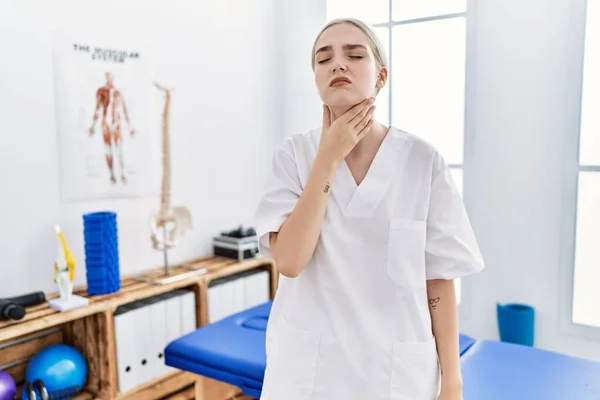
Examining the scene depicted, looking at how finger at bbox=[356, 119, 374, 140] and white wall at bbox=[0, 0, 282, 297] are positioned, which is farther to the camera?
white wall at bbox=[0, 0, 282, 297]

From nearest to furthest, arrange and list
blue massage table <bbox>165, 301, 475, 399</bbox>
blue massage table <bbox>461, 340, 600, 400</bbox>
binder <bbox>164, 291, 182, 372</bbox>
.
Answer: blue massage table <bbox>461, 340, 600, 400</bbox> → blue massage table <bbox>165, 301, 475, 399</bbox> → binder <bbox>164, 291, 182, 372</bbox>

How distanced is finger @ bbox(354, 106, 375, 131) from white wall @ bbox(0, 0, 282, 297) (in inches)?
62.4

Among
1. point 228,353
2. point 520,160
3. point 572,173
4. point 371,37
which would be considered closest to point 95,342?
point 228,353

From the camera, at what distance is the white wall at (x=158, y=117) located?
6.75ft

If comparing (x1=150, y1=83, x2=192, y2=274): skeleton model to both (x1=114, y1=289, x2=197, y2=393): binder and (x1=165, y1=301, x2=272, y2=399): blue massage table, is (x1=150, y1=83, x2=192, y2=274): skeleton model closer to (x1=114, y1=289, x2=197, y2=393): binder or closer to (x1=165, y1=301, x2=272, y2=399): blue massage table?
(x1=114, y1=289, x2=197, y2=393): binder

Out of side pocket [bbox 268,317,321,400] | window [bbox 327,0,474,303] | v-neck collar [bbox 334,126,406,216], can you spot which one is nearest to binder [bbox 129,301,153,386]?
side pocket [bbox 268,317,321,400]

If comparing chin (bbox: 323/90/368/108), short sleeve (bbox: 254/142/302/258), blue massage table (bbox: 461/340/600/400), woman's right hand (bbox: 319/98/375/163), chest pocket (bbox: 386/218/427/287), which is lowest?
blue massage table (bbox: 461/340/600/400)

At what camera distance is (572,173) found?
247 cm

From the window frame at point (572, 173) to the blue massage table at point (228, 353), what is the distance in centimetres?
83

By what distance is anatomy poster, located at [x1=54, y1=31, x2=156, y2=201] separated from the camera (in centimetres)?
221

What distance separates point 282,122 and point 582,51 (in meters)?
1.70

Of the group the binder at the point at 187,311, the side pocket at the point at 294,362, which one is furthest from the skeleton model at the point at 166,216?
the side pocket at the point at 294,362

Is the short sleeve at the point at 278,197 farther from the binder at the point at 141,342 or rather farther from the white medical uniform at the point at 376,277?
the binder at the point at 141,342

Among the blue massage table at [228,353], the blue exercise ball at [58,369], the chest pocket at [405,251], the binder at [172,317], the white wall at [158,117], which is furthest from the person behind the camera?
the binder at [172,317]
